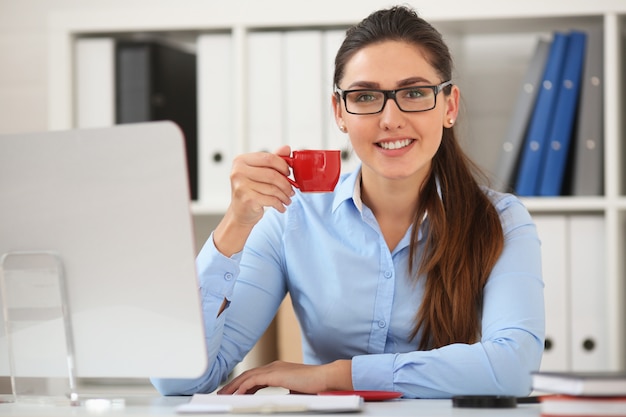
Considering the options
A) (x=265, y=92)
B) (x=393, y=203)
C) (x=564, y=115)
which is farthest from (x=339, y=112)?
(x=564, y=115)

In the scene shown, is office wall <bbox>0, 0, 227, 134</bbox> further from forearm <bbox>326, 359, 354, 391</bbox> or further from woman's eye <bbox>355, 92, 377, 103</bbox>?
forearm <bbox>326, 359, 354, 391</bbox>

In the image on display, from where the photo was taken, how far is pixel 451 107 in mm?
1771

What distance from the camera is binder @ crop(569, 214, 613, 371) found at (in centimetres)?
231

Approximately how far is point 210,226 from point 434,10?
0.89 m

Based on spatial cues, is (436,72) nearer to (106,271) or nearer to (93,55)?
(106,271)

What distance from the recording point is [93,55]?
2521 mm

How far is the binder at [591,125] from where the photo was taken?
2318 mm

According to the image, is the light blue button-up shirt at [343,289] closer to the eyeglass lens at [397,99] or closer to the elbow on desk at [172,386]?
the elbow on desk at [172,386]

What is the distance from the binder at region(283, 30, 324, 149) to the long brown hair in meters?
0.62

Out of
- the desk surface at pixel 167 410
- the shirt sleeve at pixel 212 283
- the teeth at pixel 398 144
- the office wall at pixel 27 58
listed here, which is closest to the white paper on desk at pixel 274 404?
the desk surface at pixel 167 410

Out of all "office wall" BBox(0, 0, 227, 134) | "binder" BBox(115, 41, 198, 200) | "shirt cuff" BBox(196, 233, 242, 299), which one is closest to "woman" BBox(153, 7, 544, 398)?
"shirt cuff" BBox(196, 233, 242, 299)

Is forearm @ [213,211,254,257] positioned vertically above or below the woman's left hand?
above

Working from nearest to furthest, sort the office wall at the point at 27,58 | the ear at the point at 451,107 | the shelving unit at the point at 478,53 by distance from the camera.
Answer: the ear at the point at 451,107 < the shelving unit at the point at 478,53 < the office wall at the point at 27,58

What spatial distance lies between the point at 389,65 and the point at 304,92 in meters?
0.75
